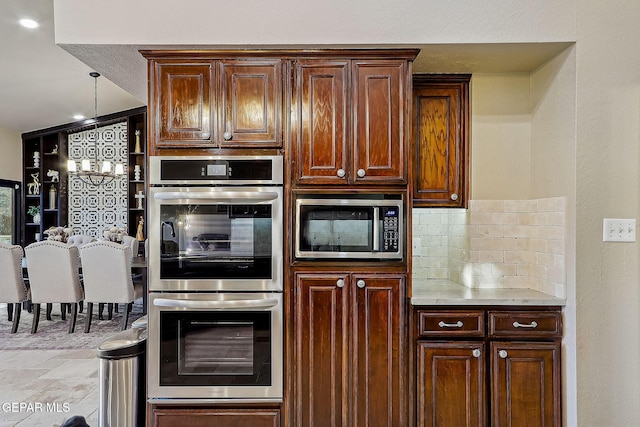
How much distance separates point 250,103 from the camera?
2.24m

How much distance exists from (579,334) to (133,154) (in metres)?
6.90

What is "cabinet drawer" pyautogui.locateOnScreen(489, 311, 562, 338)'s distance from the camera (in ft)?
7.27

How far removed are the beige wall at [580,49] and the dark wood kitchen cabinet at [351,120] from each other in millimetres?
154

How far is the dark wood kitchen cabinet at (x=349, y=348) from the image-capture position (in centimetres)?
220

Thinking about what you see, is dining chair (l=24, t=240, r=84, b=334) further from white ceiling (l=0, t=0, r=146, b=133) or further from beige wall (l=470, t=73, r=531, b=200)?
beige wall (l=470, t=73, r=531, b=200)

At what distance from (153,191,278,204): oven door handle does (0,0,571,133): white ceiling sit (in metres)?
0.80

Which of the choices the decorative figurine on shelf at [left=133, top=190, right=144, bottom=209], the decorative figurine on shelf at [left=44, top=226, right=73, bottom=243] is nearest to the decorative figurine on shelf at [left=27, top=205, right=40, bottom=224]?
the decorative figurine on shelf at [left=133, top=190, right=144, bottom=209]

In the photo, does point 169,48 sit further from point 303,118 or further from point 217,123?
point 303,118

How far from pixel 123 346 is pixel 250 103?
151 centimetres

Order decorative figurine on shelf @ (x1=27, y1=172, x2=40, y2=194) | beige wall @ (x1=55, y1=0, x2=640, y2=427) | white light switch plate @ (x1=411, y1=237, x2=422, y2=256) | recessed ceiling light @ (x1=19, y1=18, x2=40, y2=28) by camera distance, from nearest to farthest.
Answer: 1. beige wall @ (x1=55, y1=0, x2=640, y2=427)
2. white light switch plate @ (x1=411, y1=237, x2=422, y2=256)
3. recessed ceiling light @ (x1=19, y1=18, x2=40, y2=28)
4. decorative figurine on shelf @ (x1=27, y1=172, x2=40, y2=194)

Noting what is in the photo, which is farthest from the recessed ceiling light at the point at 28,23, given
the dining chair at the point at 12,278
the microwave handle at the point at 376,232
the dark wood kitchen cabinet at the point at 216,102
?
the microwave handle at the point at 376,232

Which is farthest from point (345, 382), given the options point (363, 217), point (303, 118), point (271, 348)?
point (303, 118)

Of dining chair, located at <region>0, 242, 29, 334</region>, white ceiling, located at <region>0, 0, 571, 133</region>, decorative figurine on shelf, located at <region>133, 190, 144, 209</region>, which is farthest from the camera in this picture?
decorative figurine on shelf, located at <region>133, 190, 144, 209</region>

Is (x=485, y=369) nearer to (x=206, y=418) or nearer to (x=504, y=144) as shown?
(x=504, y=144)
